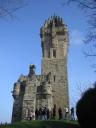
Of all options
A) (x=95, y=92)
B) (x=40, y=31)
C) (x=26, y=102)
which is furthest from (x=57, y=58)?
(x=95, y=92)

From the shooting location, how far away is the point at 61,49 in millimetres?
65000

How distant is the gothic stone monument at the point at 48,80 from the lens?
55062 mm

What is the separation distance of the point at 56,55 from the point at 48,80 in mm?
7764

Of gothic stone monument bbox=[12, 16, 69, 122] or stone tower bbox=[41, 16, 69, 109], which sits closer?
gothic stone monument bbox=[12, 16, 69, 122]

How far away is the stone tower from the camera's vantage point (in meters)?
59.5

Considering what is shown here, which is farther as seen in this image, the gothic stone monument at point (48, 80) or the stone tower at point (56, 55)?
the stone tower at point (56, 55)

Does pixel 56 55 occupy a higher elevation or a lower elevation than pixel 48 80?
higher

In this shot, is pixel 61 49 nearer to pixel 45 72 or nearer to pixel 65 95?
pixel 45 72

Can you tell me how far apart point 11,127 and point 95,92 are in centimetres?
2090

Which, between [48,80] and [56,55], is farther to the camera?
[56,55]

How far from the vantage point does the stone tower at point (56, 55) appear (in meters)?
59.5

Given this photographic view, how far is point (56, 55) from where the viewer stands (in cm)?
6438

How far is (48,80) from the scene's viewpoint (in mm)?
58531

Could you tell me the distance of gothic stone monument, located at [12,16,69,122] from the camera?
181ft
